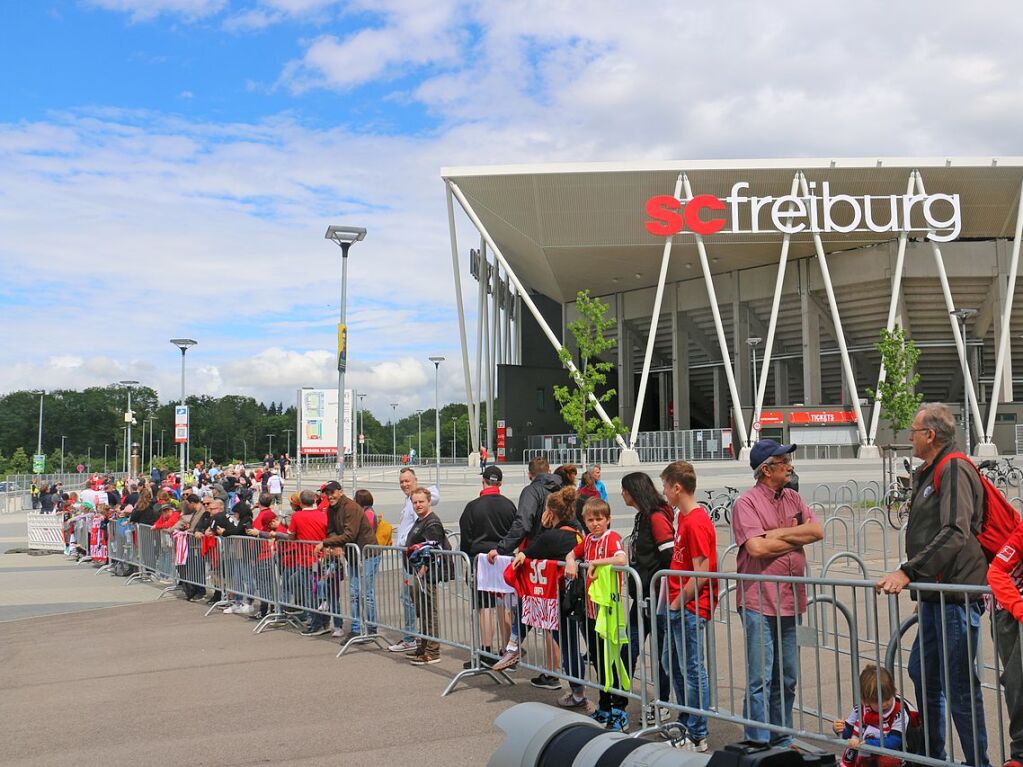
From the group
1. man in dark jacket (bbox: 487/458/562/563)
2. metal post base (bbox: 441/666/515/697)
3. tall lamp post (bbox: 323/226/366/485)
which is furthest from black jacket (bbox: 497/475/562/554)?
tall lamp post (bbox: 323/226/366/485)

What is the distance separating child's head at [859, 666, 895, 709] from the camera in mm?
4632

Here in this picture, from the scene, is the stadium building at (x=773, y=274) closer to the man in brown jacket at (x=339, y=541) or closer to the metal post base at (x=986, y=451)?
the metal post base at (x=986, y=451)

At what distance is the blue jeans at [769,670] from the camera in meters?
5.13

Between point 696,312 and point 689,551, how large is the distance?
171 ft

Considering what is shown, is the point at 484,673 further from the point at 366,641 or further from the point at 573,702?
the point at 366,641

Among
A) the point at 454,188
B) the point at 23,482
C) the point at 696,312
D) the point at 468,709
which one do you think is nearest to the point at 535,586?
the point at 468,709

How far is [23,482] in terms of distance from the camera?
54125mm

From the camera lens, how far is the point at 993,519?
15.2 ft

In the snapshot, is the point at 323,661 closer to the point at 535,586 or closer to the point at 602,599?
the point at 535,586

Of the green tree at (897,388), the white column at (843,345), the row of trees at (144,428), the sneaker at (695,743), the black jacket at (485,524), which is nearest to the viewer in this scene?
the sneaker at (695,743)

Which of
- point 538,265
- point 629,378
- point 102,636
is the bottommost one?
point 102,636

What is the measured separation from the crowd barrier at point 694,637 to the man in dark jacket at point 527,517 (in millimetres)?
369

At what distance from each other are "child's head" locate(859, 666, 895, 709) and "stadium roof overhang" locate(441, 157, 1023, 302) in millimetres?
40133

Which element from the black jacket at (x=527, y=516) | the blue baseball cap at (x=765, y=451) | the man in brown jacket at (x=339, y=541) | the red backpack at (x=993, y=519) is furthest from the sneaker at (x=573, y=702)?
the man in brown jacket at (x=339, y=541)
